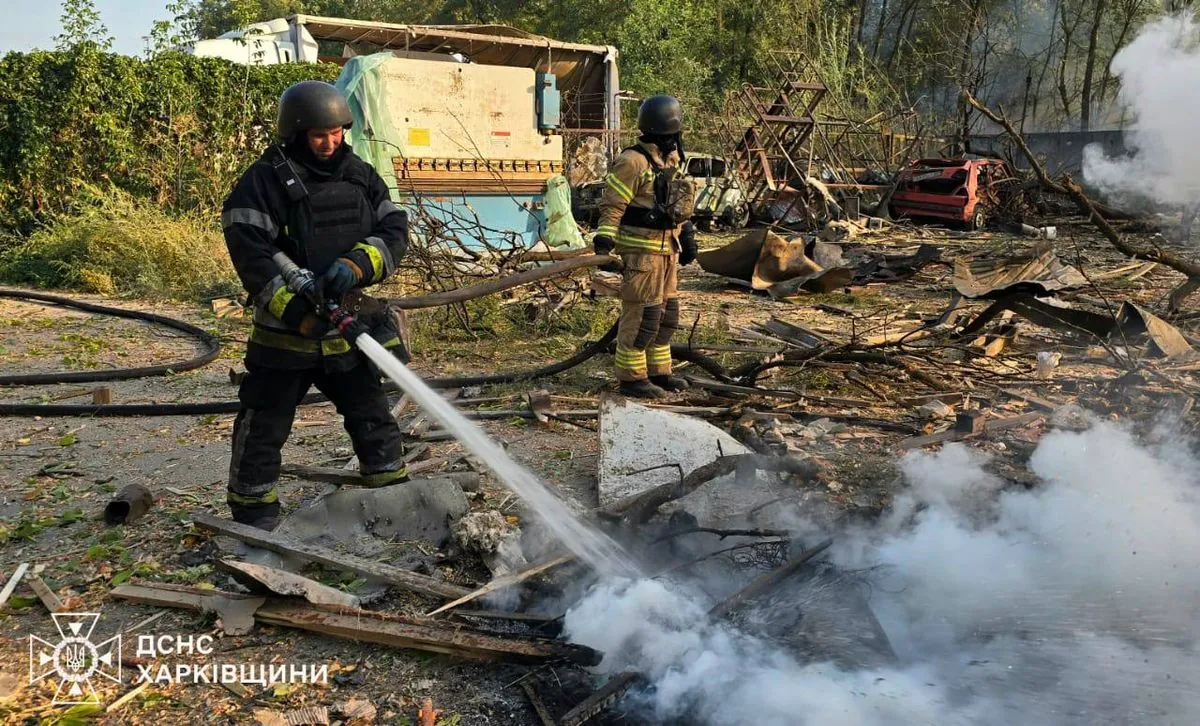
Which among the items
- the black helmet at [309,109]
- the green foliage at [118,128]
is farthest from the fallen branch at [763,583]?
the green foliage at [118,128]

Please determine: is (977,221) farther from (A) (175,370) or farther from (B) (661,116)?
(A) (175,370)

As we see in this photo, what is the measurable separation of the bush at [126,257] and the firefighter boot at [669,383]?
631 cm

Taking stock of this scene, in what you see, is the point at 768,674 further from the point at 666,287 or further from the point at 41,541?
the point at 666,287

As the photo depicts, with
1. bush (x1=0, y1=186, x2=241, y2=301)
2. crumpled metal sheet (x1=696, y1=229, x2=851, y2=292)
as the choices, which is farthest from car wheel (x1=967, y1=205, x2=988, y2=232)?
bush (x1=0, y1=186, x2=241, y2=301)

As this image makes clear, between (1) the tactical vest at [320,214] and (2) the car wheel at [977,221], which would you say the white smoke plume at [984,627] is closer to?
(1) the tactical vest at [320,214]

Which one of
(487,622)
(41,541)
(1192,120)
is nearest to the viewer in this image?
(487,622)

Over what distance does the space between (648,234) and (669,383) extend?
42.9 inches

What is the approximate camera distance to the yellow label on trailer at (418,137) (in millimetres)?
10745

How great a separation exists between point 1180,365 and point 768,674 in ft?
16.8

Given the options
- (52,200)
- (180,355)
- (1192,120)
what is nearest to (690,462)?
(1192,120)

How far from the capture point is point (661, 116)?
19.1ft

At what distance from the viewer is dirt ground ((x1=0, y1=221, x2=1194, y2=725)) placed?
2.63m

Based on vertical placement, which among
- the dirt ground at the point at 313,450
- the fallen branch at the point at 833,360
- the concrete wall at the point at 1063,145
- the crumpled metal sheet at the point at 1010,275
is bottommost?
the dirt ground at the point at 313,450

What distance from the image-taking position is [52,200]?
471 inches
